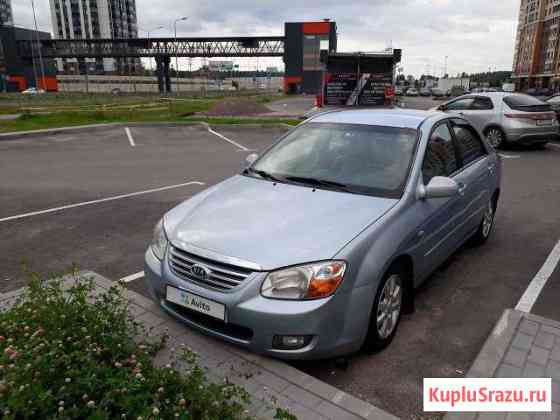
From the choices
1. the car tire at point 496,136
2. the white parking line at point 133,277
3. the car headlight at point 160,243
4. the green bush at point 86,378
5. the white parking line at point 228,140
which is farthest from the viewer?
the white parking line at point 228,140

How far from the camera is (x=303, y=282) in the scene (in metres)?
2.82

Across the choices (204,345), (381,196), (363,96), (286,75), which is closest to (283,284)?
(204,345)

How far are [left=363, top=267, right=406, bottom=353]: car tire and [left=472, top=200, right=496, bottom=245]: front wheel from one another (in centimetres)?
229

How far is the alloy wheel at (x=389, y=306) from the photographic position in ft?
10.6

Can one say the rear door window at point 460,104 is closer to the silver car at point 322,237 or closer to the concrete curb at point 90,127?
the concrete curb at point 90,127

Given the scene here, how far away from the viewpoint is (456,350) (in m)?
3.44

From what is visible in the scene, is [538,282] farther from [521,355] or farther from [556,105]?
[556,105]

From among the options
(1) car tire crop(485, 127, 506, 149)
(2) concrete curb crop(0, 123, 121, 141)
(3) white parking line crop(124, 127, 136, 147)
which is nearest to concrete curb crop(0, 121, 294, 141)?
(2) concrete curb crop(0, 123, 121, 141)

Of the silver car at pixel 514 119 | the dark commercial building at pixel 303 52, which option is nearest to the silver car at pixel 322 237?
the silver car at pixel 514 119

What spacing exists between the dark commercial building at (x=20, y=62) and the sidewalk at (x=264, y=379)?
302ft

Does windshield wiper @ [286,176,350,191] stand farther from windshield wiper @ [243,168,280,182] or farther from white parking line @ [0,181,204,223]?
white parking line @ [0,181,204,223]

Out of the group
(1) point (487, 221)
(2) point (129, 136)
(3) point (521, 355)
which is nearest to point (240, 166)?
(1) point (487, 221)

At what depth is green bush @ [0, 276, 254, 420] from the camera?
2111 mm

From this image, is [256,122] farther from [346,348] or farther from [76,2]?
[76,2]
